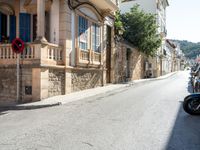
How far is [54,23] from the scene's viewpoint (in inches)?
555

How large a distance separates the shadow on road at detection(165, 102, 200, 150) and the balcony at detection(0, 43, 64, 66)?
6.49m

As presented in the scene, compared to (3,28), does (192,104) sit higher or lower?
lower

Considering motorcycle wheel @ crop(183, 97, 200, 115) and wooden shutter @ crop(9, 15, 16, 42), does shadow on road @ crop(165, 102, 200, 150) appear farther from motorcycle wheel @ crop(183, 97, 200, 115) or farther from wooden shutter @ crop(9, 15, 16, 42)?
wooden shutter @ crop(9, 15, 16, 42)

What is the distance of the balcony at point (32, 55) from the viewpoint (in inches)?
476

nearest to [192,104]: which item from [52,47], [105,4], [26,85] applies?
[26,85]

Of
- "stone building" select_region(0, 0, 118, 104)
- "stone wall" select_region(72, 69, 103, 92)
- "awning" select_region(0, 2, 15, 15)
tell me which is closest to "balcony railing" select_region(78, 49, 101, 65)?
"stone building" select_region(0, 0, 118, 104)

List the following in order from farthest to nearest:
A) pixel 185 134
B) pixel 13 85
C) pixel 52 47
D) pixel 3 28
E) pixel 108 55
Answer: pixel 108 55, pixel 3 28, pixel 52 47, pixel 13 85, pixel 185 134

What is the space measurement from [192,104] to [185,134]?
8.50 ft

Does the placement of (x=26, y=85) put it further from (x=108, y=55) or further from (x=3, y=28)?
(x=108, y=55)

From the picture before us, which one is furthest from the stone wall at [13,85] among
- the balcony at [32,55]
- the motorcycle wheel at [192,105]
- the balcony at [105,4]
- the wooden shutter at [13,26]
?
the balcony at [105,4]

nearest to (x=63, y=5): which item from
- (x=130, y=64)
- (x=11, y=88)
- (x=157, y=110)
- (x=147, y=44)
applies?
(x=11, y=88)

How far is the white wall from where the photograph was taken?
14070mm

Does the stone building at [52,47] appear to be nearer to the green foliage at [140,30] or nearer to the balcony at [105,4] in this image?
the balcony at [105,4]

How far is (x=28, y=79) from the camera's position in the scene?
477 inches
